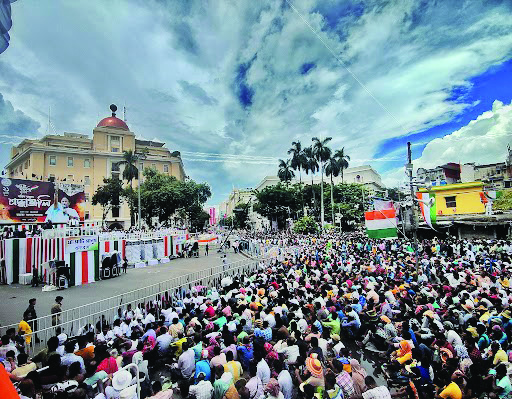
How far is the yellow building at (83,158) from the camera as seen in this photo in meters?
53.2


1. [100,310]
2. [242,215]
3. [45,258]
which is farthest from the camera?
[242,215]

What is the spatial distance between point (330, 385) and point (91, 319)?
312 inches

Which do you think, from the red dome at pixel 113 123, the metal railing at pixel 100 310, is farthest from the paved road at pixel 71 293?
the red dome at pixel 113 123

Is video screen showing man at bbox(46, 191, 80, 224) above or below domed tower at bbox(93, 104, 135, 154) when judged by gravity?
below

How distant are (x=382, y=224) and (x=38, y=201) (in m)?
23.4

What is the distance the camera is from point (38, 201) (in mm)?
21750

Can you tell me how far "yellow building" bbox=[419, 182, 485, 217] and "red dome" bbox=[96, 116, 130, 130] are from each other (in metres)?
58.1

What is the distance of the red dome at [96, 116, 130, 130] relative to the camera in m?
61.9

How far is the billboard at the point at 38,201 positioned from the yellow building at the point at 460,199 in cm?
3539

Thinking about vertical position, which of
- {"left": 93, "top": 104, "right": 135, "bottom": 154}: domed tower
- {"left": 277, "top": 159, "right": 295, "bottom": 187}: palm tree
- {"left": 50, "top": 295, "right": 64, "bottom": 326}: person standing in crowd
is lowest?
{"left": 50, "top": 295, "right": 64, "bottom": 326}: person standing in crowd

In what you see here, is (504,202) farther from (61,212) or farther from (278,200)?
(61,212)

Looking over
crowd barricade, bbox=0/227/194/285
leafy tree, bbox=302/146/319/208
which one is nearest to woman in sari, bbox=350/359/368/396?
crowd barricade, bbox=0/227/194/285

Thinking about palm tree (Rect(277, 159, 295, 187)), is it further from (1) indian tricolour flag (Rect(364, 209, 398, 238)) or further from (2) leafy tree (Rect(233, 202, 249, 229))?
(1) indian tricolour flag (Rect(364, 209, 398, 238))

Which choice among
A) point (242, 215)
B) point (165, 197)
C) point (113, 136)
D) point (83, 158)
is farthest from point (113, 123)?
point (242, 215)
